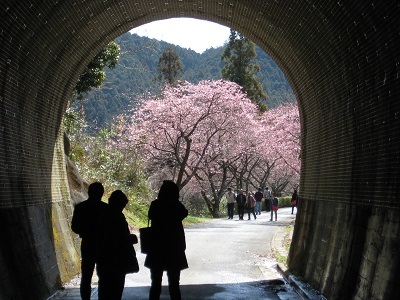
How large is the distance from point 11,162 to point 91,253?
2.12m

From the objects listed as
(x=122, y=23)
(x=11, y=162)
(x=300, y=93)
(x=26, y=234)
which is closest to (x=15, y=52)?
(x=11, y=162)

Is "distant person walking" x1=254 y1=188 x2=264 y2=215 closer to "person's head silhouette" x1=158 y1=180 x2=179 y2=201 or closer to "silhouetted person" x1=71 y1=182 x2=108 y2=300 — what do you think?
"silhouetted person" x1=71 y1=182 x2=108 y2=300

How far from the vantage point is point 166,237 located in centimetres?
773

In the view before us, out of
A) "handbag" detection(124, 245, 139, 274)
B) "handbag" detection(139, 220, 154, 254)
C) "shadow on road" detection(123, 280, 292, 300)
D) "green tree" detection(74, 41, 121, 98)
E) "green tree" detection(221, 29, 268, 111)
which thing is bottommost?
"shadow on road" detection(123, 280, 292, 300)

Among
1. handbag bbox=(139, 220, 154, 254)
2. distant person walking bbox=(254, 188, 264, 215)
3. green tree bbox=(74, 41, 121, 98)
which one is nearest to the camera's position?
handbag bbox=(139, 220, 154, 254)

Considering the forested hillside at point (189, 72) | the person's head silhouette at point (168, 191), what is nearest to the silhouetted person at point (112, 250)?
the person's head silhouette at point (168, 191)

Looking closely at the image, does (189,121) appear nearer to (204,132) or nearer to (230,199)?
(204,132)

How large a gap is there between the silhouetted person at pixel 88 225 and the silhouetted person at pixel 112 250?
518 millimetres

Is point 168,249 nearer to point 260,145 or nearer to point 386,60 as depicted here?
point 386,60

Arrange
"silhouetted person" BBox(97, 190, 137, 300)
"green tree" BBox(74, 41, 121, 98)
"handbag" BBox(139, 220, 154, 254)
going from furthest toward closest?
"green tree" BBox(74, 41, 121, 98)
"handbag" BBox(139, 220, 154, 254)
"silhouetted person" BBox(97, 190, 137, 300)

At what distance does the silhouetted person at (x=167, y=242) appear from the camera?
302 inches

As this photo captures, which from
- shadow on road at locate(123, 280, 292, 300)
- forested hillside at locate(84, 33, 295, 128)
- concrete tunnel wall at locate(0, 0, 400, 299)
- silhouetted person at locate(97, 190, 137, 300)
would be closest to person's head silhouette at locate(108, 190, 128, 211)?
silhouetted person at locate(97, 190, 137, 300)

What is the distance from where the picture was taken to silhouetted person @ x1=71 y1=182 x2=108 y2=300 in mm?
7977

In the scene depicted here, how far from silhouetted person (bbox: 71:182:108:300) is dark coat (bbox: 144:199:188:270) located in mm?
722
